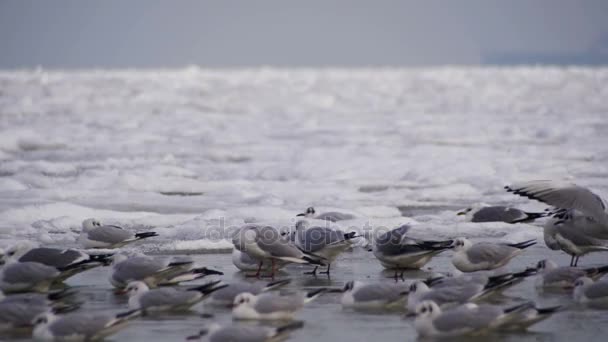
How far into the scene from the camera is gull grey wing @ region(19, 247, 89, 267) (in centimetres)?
653

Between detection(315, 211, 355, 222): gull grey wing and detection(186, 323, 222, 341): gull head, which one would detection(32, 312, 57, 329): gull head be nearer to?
detection(186, 323, 222, 341): gull head

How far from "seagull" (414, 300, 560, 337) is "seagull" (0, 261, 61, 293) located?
2555mm

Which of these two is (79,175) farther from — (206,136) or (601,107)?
(601,107)

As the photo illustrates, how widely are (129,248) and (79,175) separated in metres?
6.22

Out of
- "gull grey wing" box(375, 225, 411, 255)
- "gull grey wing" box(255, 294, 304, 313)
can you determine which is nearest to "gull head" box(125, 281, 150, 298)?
"gull grey wing" box(255, 294, 304, 313)

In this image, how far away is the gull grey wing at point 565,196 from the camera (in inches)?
292

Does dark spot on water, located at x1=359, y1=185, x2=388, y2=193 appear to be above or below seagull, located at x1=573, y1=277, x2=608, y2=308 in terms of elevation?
above

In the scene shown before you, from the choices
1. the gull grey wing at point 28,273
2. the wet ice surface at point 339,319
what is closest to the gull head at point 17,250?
the wet ice surface at point 339,319

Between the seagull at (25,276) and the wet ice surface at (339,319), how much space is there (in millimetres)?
290

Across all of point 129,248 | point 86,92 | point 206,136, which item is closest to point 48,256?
point 129,248

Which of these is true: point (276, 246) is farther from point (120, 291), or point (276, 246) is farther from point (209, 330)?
point (209, 330)

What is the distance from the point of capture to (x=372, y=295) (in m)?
5.94

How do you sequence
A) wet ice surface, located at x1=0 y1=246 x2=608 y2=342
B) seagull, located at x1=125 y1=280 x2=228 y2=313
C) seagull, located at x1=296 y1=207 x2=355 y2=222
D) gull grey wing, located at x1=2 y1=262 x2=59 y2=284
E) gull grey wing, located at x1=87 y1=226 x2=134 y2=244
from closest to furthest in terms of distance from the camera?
wet ice surface, located at x1=0 y1=246 x2=608 y2=342 → seagull, located at x1=125 y1=280 x2=228 y2=313 → gull grey wing, located at x1=2 y1=262 x2=59 y2=284 → gull grey wing, located at x1=87 y1=226 x2=134 y2=244 → seagull, located at x1=296 y1=207 x2=355 y2=222

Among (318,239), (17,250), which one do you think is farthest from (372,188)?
(17,250)
